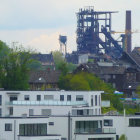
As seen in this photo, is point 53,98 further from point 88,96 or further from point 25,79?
point 25,79

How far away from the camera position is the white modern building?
64.2 m

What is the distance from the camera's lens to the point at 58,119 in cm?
6731

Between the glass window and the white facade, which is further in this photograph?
the white facade

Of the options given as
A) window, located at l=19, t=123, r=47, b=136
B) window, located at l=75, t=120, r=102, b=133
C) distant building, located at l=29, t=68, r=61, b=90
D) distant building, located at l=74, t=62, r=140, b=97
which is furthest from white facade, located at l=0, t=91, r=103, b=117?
distant building, located at l=74, t=62, r=140, b=97

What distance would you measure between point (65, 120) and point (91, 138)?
1888 millimetres

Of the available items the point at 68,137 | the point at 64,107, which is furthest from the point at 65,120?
the point at 64,107

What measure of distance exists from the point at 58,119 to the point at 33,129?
3322 millimetres

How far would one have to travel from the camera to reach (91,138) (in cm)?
6788

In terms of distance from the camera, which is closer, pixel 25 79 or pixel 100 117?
pixel 100 117

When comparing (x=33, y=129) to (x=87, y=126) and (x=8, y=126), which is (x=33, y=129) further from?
(x=87, y=126)

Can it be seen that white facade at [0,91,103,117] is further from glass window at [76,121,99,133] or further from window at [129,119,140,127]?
window at [129,119,140,127]

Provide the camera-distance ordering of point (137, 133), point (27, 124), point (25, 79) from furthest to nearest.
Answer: point (25, 79) < point (137, 133) < point (27, 124)

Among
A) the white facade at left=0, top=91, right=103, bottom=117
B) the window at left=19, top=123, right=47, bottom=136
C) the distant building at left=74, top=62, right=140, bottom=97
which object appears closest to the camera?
the window at left=19, top=123, right=47, bottom=136

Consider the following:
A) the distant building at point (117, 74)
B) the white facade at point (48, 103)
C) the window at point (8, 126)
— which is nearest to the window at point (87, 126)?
the white facade at point (48, 103)
